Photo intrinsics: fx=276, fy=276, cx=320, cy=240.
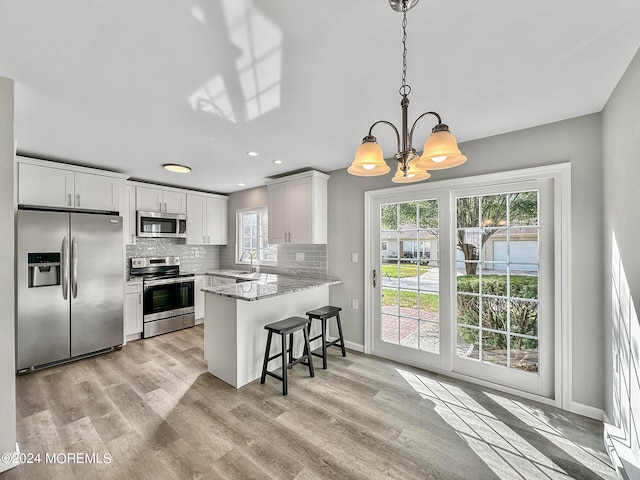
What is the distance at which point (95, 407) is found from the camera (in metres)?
2.35

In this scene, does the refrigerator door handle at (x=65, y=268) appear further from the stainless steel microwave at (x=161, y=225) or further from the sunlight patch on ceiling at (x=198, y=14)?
the sunlight patch on ceiling at (x=198, y=14)

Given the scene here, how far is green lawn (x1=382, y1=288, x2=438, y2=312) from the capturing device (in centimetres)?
304

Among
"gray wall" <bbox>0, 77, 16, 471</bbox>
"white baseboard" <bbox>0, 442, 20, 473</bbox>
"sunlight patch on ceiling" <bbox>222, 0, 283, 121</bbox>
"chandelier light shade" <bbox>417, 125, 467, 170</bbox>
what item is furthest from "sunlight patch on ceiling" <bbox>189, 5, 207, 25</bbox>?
"white baseboard" <bbox>0, 442, 20, 473</bbox>

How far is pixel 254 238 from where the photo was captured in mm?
5129

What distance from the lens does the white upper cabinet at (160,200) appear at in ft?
14.1

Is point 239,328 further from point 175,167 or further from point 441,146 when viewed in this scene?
point 441,146

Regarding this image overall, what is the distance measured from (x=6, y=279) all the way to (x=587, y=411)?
4.25 metres

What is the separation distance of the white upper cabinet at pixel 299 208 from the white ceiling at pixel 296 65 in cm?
110

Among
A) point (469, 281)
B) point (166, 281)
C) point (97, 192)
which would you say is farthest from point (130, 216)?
point (469, 281)

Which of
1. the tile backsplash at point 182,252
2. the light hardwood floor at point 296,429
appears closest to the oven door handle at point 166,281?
the tile backsplash at point 182,252

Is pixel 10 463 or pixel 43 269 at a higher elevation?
pixel 43 269

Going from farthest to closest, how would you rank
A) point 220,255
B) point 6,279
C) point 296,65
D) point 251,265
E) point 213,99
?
point 220,255, point 251,265, point 213,99, point 6,279, point 296,65

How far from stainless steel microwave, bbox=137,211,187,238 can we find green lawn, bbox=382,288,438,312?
351 cm

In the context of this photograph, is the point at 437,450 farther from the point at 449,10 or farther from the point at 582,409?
the point at 449,10
